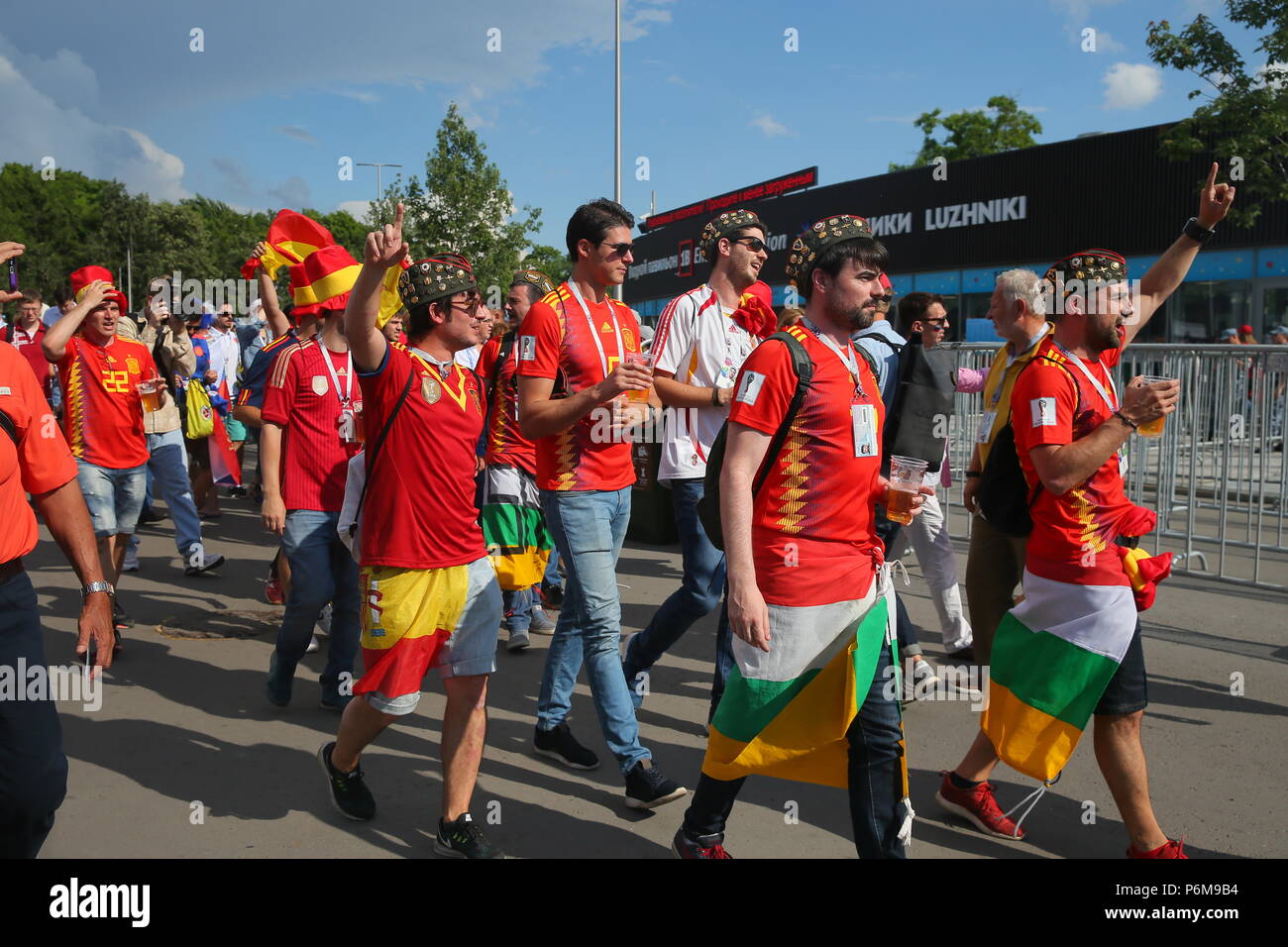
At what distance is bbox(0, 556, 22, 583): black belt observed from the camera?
2.75 m

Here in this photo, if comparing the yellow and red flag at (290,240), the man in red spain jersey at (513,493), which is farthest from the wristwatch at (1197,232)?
the yellow and red flag at (290,240)

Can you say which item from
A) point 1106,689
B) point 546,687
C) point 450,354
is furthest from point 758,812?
point 450,354

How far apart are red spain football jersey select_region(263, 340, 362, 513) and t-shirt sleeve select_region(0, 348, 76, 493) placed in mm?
2315

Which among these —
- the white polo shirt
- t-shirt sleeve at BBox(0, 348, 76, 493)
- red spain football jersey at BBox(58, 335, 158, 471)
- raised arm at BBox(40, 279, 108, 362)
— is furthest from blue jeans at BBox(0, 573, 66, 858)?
red spain football jersey at BBox(58, 335, 158, 471)

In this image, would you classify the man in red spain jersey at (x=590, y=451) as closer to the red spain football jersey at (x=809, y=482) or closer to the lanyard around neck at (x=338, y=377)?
the red spain football jersey at (x=809, y=482)

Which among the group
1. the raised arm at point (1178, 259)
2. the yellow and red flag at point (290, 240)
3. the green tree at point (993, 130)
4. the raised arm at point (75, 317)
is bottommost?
the raised arm at point (75, 317)

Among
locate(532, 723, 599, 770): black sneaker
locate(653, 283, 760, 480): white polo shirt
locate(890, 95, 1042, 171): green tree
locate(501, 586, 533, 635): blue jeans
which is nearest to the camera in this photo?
locate(532, 723, 599, 770): black sneaker

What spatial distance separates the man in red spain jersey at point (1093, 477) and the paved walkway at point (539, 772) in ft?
1.60

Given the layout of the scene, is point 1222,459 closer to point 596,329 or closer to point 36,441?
point 596,329

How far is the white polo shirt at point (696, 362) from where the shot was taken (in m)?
4.91

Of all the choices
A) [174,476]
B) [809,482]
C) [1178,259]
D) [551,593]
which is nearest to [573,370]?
[809,482]

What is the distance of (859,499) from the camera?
10.7 feet

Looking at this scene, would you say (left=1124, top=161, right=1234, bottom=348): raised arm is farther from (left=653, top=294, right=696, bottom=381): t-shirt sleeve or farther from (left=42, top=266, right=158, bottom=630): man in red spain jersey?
(left=42, top=266, right=158, bottom=630): man in red spain jersey

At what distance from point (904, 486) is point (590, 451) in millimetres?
1495
